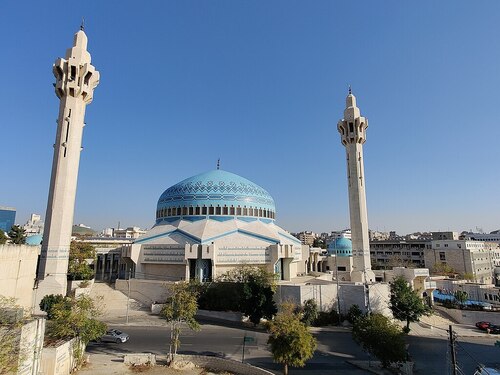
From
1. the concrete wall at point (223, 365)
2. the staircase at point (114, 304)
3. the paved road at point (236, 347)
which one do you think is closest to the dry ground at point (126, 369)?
the concrete wall at point (223, 365)

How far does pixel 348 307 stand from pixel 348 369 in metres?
9.73

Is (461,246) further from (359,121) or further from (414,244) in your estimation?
(359,121)

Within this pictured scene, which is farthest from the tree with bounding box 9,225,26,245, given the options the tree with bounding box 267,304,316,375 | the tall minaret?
the tree with bounding box 267,304,316,375

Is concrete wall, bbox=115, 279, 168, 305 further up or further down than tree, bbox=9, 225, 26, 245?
further down

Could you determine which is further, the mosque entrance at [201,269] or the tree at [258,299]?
the mosque entrance at [201,269]

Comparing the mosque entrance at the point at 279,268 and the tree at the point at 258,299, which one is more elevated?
the mosque entrance at the point at 279,268

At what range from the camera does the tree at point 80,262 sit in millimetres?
Answer: 30953

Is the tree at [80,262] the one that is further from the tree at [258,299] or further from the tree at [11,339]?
the tree at [11,339]

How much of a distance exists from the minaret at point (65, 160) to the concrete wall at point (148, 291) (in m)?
5.67

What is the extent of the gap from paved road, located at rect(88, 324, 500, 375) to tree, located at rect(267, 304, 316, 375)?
70.8 inches

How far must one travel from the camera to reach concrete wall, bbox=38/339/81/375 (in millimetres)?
12648

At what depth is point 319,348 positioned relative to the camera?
1888 cm

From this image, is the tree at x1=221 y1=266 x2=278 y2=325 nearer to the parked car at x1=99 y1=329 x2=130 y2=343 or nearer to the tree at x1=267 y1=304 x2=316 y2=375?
the parked car at x1=99 y1=329 x2=130 y2=343

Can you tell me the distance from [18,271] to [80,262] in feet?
48.7
